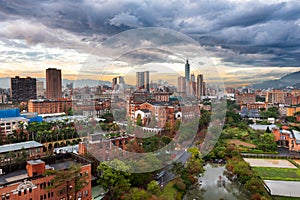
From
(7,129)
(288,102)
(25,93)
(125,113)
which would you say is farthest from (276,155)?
(25,93)

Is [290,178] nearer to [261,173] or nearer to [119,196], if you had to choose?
[261,173]

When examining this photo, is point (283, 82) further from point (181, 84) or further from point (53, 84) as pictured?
point (181, 84)

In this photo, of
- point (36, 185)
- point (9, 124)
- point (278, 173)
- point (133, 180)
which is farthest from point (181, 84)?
point (9, 124)

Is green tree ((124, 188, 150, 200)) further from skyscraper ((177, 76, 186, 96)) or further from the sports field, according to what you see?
the sports field

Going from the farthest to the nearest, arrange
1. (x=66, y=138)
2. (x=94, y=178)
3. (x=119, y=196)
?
(x=66, y=138)
(x=94, y=178)
(x=119, y=196)

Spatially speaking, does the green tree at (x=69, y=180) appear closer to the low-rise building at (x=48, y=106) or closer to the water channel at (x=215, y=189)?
the water channel at (x=215, y=189)

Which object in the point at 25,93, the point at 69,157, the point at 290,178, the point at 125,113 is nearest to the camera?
the point at 69,157

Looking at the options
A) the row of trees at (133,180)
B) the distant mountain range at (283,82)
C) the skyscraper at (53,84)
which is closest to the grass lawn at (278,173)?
the row of trees at (133,180)
